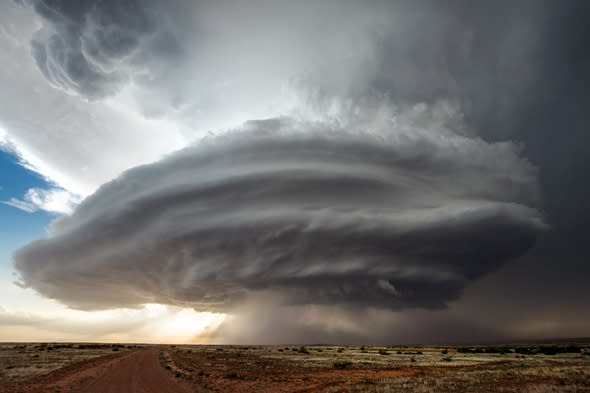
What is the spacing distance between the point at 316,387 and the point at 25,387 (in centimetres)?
2530

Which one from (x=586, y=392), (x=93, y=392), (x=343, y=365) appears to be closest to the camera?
(x=586, y=392)

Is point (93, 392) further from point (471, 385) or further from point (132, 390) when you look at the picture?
point (471, 385)

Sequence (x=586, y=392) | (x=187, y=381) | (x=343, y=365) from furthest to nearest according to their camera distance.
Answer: (x=343, y=365) < (x=187, y=381) < (x=586, y=392)

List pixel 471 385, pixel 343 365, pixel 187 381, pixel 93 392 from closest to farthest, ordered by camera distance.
A: pixel 93 392 → pixel 471 385 → pixel 187 381 → pixel 343 365

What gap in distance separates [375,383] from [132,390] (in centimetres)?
2013

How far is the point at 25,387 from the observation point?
93.8ft

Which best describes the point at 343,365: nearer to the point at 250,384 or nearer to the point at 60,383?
the point at 250,384

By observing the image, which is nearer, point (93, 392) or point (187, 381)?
point (93, 392)

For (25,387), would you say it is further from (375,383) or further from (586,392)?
(586,392)

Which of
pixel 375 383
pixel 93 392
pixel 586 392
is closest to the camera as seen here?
pixel 586 392

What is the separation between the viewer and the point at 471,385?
27203 millimetres

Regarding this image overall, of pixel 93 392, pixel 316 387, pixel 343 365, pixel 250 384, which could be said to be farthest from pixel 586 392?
pixel 93 392

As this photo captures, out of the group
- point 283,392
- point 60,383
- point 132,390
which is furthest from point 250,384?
point 60,383

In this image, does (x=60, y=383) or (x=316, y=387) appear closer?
(x=316, y=387)
